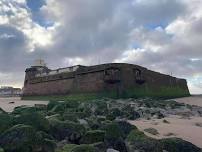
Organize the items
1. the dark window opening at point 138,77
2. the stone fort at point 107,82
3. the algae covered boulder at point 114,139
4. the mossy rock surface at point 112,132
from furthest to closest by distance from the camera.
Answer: the dark window opening at point 138,77 < the stone fort at point 107,82 < the mossy rock surface at point 112,132 < the algae covered boulder at point 114,139

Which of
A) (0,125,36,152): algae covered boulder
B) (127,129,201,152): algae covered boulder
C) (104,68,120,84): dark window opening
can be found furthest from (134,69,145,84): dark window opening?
(0,125,36,152): algae covered boulder

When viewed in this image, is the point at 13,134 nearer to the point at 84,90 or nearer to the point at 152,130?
the point at 152,130

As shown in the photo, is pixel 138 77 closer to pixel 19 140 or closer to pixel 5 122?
pixel 5 122

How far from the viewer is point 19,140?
496 cm

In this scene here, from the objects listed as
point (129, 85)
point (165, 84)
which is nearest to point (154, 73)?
point (165, 84)

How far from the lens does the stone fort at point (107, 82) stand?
83.8 ft

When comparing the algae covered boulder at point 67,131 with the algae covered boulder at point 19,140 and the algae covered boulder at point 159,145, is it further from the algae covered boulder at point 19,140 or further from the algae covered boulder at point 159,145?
the algae covered boulder at point 19,140

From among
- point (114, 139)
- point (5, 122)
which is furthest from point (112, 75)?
point (114, 139)

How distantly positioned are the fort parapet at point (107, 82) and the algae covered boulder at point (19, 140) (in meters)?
20.0

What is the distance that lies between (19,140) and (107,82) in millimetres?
20435

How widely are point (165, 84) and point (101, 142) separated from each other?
91.5 ft

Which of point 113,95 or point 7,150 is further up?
point 113,95

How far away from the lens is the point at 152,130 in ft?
27.3

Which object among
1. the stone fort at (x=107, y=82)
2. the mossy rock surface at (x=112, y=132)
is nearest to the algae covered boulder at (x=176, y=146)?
the mossy rock surface at (x=112, y=132)
